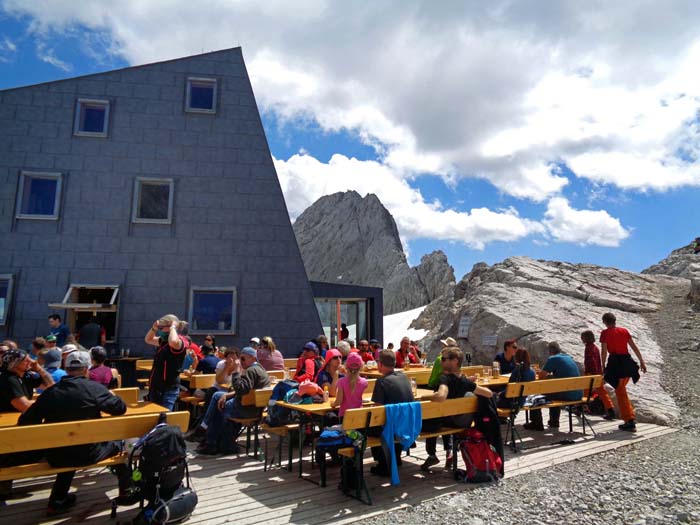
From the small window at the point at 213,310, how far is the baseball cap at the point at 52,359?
757 centimetres

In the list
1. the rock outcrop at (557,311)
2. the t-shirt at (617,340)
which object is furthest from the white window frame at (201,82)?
the t-shirt at (617,340)

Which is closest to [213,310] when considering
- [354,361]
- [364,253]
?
[354,361]

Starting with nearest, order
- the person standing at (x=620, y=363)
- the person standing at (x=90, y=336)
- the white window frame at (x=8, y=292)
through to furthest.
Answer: the person standing at (x=620, y=363) < the person standing at (x=90, y=336) < the white window frame at (x=8, y=292)

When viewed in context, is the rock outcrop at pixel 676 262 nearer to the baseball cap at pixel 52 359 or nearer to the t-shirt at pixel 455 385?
the t-shirt at pixel 455 385

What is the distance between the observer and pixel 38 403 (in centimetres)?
439

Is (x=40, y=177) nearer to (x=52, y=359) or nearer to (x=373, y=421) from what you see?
(x=52, y=359)

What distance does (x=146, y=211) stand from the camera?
1458 centimetres

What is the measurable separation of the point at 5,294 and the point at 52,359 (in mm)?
8766

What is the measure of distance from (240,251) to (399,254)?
90.4m

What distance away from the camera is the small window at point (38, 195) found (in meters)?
13.9

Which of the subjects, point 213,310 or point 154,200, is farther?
point 154,200

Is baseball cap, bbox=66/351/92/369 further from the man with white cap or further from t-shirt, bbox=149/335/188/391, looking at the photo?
t-shirt, bbox=149/335/188/391

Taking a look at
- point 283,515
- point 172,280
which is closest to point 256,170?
point 172,280

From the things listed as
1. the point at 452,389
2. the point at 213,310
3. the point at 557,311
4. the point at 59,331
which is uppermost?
the point at 557,311
